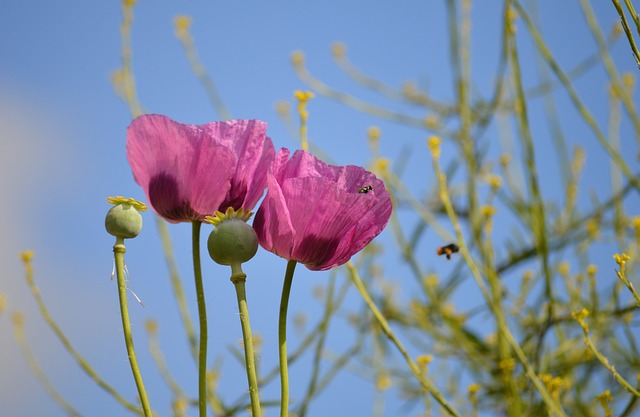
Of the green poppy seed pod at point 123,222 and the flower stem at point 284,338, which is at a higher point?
the green poppy seed pod at point 123,222

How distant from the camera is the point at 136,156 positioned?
557 millimetres

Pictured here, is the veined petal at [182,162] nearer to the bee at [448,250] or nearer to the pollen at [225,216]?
the pollen at [225,216]

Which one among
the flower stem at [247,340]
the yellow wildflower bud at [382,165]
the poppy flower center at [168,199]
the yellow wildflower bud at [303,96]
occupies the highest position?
the yellow wildflower bud at [382,165]

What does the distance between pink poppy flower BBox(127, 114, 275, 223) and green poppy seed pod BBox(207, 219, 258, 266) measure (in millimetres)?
60

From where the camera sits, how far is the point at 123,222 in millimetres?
516

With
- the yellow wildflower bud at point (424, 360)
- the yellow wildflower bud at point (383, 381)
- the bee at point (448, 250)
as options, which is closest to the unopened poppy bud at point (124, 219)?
the yellow wildflower bud at point (424, 360)

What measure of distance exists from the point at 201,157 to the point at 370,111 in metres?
1.10

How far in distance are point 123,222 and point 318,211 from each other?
137 millimetres

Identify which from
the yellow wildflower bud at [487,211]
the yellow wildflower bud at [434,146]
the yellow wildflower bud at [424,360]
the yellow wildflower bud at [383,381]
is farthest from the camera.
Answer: the yellow wildflower bud at [383,381]

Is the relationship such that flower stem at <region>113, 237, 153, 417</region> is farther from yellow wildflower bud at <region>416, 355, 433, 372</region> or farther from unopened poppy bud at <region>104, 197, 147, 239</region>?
yellow wildflower bud at <region>416, 355, 433, 372</region>

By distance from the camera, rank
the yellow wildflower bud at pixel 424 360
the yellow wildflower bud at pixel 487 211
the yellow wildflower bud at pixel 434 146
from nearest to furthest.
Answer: the yellow wildflower bud at pixel 424 360 → the yellow wildflower bud at pixel 434 146 → the yellow wildflower bud at pixel 487 211

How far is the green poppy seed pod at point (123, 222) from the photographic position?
515 millimetres

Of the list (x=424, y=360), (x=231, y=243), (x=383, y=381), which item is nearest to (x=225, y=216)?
(x=231, y=243)

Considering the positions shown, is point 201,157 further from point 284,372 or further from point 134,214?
point 284,372
